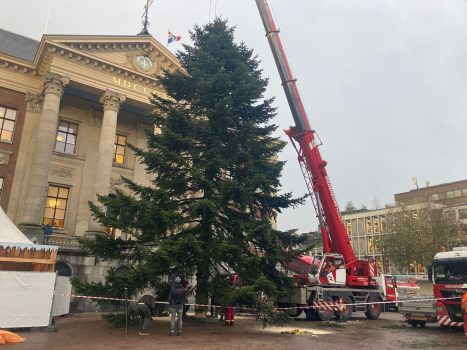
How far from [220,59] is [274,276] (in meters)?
8.86

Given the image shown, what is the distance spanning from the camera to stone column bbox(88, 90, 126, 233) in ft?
79.9

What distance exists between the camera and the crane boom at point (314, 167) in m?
17.4

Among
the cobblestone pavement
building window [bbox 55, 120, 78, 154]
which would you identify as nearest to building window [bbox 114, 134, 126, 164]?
building window [bbox 55, 120, 78, 154]

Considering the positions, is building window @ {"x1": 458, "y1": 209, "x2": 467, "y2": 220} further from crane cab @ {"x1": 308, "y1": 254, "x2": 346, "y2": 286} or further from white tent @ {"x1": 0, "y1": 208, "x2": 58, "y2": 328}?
white tent @ {"x1": 0, "y1": 208, "x2": 58, "y2": 328}

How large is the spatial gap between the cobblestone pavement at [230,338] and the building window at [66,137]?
1709cm

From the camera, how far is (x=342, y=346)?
1009 cm

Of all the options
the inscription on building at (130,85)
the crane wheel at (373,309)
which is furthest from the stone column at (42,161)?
the crane wheel at (373,309)

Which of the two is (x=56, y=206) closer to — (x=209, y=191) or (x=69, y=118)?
(x=69, y=118)

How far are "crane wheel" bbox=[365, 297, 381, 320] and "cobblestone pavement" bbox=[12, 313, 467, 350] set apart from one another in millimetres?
4402

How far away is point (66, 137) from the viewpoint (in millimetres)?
28156

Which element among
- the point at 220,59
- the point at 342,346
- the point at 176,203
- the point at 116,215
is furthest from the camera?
the point at 220,59

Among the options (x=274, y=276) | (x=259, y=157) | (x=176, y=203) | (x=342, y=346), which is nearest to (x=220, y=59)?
(x=259, y=157)

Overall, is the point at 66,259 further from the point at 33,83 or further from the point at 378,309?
the point at 378,309

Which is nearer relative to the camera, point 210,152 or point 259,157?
point 210,152
